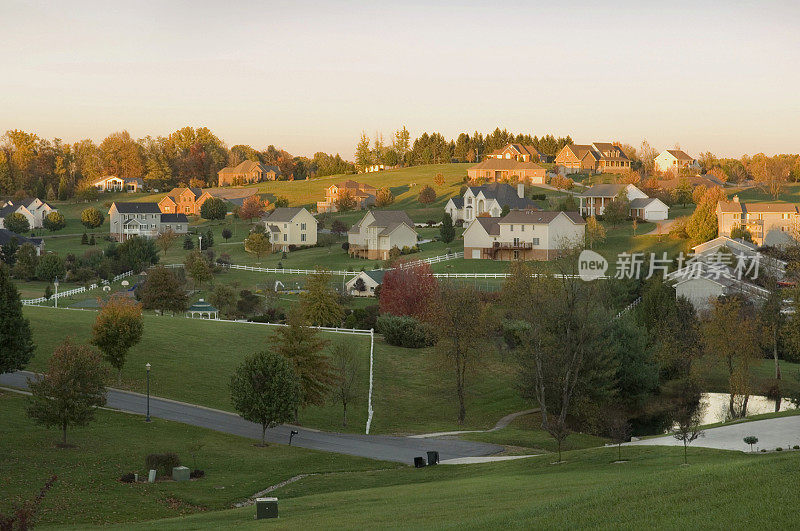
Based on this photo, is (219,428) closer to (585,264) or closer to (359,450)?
(359,450)

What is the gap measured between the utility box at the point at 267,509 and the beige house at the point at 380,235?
85569 mm

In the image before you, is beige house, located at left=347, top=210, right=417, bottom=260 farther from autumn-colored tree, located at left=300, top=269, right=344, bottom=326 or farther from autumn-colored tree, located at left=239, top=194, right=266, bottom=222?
autumn-colored tree, located at left=300, top=269, right=344, bottom=326

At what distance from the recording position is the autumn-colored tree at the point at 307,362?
149ft

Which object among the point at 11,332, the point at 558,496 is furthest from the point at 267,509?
the point at 11,332

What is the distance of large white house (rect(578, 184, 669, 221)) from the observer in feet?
382

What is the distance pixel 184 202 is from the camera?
6225 inches

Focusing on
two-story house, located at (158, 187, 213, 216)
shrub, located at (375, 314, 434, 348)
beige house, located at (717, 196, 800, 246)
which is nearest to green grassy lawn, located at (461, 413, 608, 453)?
shrub, located at (375, 314, 434, 348)

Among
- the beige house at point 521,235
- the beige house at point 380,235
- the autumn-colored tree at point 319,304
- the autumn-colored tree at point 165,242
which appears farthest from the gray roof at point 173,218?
the autumn-colored tree at point 319,304

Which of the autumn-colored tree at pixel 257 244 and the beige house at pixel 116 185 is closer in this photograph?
the autumn-colored tree at pixel 257 244

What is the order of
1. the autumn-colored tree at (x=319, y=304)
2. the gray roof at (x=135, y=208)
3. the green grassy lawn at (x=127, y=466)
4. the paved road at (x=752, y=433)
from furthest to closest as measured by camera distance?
the gray roof at (x=135, y=208) → the autumn-colored tree at (x=319, y=304) → the paved road at (x=752, y=433) → the green grassy lawn at (x=127, y=466)

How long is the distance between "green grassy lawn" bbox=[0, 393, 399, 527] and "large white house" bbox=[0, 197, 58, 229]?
109 m

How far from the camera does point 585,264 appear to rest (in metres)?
88.6

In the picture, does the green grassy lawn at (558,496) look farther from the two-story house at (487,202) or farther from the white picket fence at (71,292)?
the two-story house at (487,202)

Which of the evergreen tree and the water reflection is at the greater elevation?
the evergreen tree
